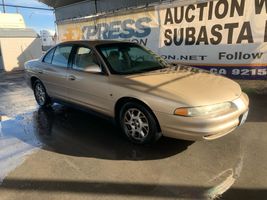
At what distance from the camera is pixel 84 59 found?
4887 millimetres

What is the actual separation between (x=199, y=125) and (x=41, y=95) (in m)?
4.00

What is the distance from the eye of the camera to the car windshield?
4566 mm

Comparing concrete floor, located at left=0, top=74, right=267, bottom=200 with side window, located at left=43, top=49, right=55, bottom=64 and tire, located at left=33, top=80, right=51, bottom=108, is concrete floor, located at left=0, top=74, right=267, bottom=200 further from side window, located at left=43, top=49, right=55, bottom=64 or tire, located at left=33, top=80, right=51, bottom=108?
side window, located at left=43, top=49, right=55, bottom=64

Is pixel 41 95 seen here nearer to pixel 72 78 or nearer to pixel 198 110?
pixel 72 78

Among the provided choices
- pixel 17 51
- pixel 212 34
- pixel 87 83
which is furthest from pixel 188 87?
pixel 17 51

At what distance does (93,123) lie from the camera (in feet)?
16.9

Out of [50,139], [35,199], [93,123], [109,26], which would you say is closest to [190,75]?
[93,123]

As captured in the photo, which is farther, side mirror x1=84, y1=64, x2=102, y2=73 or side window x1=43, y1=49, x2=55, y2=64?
side window x1=43, y1=49, x2=55, y2=64

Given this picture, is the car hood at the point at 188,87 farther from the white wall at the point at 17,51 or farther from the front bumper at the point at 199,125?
the white wall at the point at 17,51

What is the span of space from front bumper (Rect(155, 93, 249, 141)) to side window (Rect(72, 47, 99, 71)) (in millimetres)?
1644

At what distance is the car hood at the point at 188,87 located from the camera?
3.59m

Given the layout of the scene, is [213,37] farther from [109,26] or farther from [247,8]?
[109,26]

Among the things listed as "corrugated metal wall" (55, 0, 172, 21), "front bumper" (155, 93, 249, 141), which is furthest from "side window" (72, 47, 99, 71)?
"corrugated metal wall" (55, 0, 172, 21)

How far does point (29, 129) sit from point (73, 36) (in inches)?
318
